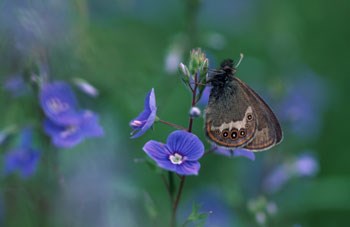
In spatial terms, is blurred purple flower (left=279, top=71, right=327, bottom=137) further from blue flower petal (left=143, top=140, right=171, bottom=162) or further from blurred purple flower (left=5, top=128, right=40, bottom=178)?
blue flower petal (left=143, top=140, right=171, bottom=162)

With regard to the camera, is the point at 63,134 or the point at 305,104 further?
the point at 305,104

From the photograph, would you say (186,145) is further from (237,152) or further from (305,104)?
(305,104)

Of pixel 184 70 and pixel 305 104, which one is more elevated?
pixel 184 70

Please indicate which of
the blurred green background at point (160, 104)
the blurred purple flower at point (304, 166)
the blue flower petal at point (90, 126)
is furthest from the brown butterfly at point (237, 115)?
the blurred purple flower at point (304, 166)

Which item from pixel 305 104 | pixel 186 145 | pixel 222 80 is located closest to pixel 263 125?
pixel 222 80

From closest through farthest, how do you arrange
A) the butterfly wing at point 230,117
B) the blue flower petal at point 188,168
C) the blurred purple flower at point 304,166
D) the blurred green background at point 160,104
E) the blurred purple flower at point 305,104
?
the blue flower petal at point 188,168
the butterfly wing at point 230,117
the blurred green background at point 160,104
the blurred purple flower at point 304,166
the blurred purple flower at point 305,104

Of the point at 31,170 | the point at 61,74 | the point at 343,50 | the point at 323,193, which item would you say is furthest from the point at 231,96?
the point at 343,50

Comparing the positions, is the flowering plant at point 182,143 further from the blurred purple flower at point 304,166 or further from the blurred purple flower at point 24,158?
the blurred purple flower at point 304,166
